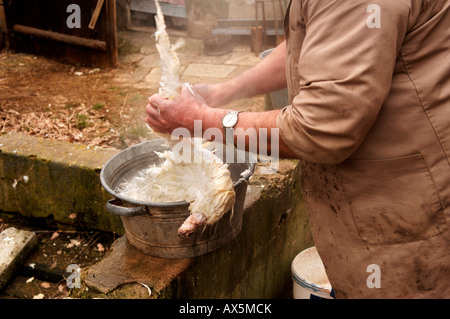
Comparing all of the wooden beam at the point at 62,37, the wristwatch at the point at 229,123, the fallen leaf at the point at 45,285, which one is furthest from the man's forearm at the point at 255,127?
the wooden beam at the point at 62,37

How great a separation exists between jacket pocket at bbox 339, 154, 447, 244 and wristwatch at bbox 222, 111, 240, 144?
480mm

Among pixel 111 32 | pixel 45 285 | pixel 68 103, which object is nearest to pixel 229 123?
pixel 45 285

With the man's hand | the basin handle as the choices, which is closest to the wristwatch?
the man's hand

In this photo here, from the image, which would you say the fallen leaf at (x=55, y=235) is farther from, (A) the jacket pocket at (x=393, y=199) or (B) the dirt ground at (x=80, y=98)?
(A) the jacket pocket at (x=393, y=199)

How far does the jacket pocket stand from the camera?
1.76 m

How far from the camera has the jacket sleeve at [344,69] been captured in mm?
1447

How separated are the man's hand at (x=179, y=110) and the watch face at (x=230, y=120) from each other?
4.1 inches

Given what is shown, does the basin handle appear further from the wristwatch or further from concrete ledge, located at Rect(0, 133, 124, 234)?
concrete ledge, located at Rect(0, 133, 124, 234)

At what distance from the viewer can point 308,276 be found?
3.58 meters

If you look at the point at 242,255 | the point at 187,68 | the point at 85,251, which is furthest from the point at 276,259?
the point at 187,68

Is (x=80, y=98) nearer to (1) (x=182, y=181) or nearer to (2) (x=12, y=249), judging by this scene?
(2) (x=12, y=249)

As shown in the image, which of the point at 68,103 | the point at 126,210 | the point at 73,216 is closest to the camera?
the point at 126,210

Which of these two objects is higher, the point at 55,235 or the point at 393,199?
the point at 393,199

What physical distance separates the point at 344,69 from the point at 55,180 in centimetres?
294
